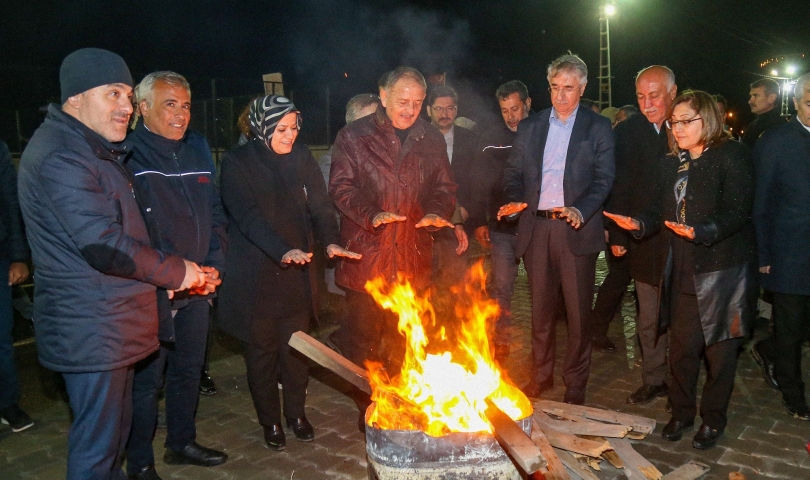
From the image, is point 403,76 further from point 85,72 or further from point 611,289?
point 611,289

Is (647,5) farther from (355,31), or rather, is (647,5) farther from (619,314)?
(619,314)

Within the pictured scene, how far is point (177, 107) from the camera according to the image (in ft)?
13.9

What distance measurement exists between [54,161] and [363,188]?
2.35 meters

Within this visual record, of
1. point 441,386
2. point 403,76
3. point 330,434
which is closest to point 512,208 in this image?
point 403,76

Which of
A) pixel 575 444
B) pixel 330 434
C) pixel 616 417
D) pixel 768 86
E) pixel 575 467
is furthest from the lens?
pixel 768 86

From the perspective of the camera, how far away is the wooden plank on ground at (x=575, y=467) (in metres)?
3.82

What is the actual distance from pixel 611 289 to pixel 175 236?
450 centimetres

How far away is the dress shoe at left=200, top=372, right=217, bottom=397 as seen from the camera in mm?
5848

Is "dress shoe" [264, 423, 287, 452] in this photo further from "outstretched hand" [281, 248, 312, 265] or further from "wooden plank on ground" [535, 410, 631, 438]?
"wooden plank on ground" [535, 410, 631, 438]

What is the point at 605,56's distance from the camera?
34938mm

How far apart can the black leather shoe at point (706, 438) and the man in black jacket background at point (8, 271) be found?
528 cm

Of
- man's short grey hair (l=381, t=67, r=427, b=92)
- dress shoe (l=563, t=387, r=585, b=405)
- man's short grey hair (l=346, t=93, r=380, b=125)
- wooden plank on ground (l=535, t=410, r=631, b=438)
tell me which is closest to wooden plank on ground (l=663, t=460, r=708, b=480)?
wooden plank on ground (l=535, t=410, r=631, b=438)

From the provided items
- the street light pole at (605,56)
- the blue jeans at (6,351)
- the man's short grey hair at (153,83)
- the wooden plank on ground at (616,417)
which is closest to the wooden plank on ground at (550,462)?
the wooden plank on ground at (616,417)

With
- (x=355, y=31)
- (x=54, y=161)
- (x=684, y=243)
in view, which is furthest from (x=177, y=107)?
(x=355, y=31)
